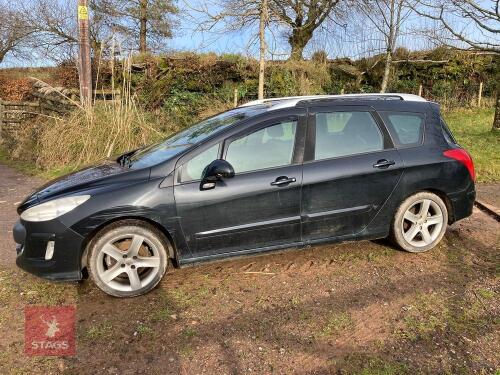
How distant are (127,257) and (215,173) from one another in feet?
3.21

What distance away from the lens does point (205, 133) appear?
4090 mm

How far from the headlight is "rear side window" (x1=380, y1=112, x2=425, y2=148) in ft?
9.45

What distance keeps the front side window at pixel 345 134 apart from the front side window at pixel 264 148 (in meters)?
0.28

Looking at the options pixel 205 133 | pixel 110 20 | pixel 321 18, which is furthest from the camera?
pixel 110 20

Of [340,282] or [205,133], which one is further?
[205,133]

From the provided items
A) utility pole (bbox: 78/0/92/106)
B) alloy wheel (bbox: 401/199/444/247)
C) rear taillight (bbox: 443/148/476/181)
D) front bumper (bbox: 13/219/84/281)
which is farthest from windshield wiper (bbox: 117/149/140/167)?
utility pole (bbox: 78/0/92/106)

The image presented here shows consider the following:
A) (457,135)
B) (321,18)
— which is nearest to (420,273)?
(457,135)

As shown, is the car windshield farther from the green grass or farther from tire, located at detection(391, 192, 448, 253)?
the green grass

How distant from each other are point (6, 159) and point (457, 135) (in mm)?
11501

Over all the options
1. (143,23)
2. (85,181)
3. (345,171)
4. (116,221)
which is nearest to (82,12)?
(85,181)

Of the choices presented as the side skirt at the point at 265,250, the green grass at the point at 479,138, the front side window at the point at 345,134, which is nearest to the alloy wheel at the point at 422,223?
the side skirt at the point at 265,250

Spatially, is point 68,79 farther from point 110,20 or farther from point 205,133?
point 205,133

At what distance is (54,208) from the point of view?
11.3ft

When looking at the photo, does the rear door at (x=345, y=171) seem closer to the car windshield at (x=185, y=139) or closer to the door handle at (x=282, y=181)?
the door handle at (x=282, y=181)
